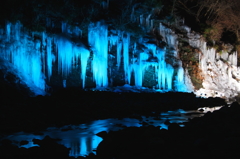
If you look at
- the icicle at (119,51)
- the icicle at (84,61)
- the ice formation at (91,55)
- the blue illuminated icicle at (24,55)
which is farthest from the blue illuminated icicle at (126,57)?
the blue illuminated icicle at (24,55)

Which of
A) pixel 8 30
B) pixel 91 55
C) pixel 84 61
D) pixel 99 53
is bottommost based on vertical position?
pixel 84 61

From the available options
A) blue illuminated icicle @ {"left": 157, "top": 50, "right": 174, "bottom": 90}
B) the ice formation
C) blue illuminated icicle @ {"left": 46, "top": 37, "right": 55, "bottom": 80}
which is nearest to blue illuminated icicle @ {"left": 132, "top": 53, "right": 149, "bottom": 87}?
the ice formation

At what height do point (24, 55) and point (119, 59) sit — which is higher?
point (119, 59)

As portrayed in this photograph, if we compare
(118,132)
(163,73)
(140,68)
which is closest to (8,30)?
(140,68)

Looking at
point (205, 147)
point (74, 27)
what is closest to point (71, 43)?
point (74, 27)

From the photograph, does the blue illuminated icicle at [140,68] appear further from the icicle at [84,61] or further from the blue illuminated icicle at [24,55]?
the blue illuminated icicle at [24,55]

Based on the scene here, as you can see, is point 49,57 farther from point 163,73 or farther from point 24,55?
point 163,73

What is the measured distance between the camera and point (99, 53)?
16.2 metres

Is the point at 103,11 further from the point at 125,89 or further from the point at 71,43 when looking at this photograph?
the point at 125,89

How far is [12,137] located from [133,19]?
1398 cm

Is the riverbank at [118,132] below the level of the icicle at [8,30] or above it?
below

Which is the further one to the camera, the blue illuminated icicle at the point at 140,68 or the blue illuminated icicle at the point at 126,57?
the blue illuminated icicle at the point at 140,68

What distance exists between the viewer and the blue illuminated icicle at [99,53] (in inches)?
634

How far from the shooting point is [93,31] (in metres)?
16.2
